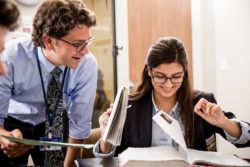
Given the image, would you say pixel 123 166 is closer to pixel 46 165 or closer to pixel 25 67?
pixel 46 165

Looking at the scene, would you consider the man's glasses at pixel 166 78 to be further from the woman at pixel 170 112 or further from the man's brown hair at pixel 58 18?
the man's brown hair at pixel 58 18

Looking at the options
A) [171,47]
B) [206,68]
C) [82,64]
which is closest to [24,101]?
[82,64]

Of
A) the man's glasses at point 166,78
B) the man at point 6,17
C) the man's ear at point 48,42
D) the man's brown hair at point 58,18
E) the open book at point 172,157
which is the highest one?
the man's brown hair at point 58,18

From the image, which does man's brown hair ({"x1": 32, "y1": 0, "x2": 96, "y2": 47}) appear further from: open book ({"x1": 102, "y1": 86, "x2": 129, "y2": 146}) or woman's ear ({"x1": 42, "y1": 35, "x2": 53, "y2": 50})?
open book ({"x1": 102, "y1": 86, "x2": 129, "y2": 146})

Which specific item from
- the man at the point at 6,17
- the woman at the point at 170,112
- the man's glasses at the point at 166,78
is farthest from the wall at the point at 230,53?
the man at the point at 6,17

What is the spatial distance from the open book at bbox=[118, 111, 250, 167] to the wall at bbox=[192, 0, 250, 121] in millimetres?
2464

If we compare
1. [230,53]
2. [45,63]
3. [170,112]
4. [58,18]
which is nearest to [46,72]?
[45,63]

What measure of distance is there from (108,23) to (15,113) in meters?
2.15

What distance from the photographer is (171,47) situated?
1.51 m

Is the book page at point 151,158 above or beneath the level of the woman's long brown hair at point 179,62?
beneath

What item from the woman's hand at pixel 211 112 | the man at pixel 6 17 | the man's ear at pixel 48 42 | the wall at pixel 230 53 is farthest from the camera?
the wall at pixel 230 53

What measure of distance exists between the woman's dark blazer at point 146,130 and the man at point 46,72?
231 mm

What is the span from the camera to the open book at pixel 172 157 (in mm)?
1053

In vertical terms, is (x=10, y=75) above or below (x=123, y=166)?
above
